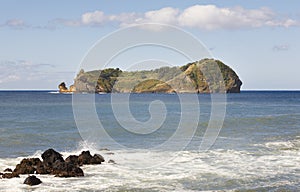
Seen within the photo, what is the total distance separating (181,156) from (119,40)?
9146 mm

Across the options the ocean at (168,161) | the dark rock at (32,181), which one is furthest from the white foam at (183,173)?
the dark rock at (32,181)

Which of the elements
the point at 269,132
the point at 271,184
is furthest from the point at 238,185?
the point at 269,132

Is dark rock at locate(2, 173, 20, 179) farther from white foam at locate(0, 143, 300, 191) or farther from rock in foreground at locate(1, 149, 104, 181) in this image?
white foam at locate(0, 143, 300, 191)

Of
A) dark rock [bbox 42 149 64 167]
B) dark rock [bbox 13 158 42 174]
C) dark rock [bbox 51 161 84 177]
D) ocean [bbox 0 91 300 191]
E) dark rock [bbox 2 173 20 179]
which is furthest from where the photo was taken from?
dark rock [bbox 42 149 64 167]

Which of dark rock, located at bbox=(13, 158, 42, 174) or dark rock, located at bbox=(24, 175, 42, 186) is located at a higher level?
dark rock, located at bbox=(13, 158, 42, 174)

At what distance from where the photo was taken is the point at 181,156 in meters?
25.1

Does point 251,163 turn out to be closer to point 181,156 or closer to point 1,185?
point 181,156

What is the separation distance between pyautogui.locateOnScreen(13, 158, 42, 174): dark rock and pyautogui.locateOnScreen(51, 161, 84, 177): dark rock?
0.95 m

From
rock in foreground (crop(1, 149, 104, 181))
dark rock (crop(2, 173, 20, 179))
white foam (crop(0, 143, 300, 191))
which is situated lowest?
white foam (crop(0, 143, 300, 191))

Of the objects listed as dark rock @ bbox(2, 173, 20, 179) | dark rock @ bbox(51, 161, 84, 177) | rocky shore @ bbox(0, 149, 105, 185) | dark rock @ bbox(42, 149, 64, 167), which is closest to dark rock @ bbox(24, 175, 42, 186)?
rocky shore @ bbox(0, 149, 105, 185)

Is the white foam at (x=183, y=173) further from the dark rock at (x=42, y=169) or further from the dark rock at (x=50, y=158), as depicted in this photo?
the dark rock at (x=50, y=158)

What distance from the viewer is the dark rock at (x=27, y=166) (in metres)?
19.1

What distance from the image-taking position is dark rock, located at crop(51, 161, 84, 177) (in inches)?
740

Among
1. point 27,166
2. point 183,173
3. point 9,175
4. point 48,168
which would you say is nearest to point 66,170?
point 48,168
